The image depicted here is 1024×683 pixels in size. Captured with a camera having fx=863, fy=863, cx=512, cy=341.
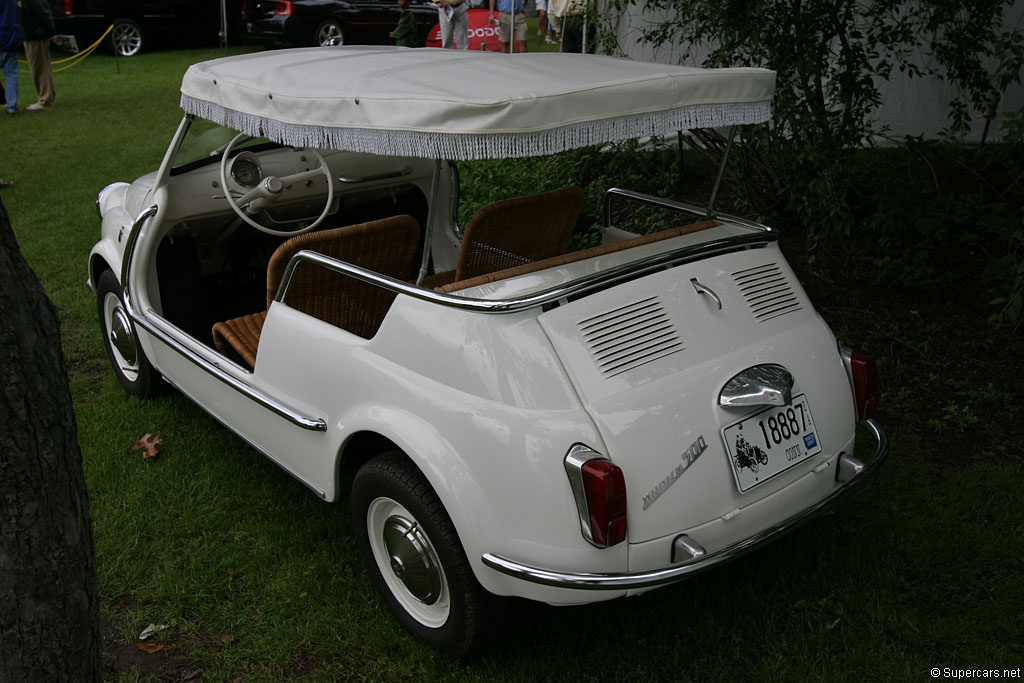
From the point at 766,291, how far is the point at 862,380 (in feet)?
1.48

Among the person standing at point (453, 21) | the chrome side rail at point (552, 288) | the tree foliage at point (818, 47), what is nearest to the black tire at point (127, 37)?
the person standing at point (453, 21)

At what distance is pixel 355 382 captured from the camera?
2885mm

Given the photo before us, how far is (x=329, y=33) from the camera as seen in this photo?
1579 centimetres

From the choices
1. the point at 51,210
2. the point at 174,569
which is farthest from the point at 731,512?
the point at 51,210

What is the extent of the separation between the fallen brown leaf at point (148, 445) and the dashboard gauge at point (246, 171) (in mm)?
1321

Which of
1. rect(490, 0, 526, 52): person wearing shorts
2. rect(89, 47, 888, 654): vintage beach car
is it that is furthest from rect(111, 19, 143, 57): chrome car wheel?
rect(89, 47, 888, 654): vintage beach car

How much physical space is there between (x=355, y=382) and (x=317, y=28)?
14.4 meters

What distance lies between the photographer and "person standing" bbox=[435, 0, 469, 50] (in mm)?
12688

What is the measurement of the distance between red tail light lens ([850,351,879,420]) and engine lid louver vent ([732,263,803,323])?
27cm

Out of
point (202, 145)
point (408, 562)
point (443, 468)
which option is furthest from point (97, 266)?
point (443, 468)

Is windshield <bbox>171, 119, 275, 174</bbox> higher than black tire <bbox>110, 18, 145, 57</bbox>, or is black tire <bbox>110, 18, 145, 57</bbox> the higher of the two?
windshield <bbox>171, 119, 275, 174</bbox>

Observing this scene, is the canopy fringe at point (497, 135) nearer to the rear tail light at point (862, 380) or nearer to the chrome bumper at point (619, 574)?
the rear tail light at point (862, 380)

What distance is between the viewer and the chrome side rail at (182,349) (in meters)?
3.11

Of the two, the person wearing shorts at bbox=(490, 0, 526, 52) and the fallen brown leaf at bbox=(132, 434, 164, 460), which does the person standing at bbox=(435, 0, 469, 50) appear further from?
the fallen brown leaf at bbox=(132, 434, 164, 460)
